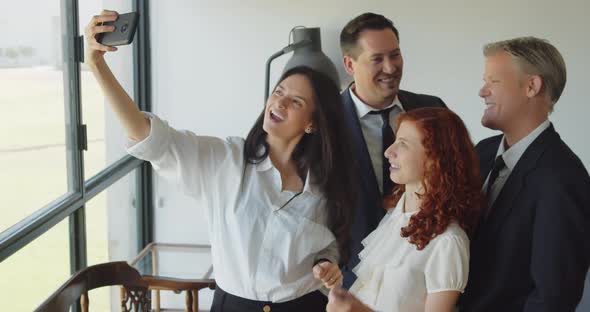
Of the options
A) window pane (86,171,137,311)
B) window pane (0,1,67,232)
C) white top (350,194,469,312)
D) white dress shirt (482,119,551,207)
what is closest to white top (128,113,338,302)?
white top (350,194,469,312)

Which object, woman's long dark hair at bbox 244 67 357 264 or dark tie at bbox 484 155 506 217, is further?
woman's long dark hair at bbox 244 67 357 264

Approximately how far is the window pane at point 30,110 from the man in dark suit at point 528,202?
161 centimetres

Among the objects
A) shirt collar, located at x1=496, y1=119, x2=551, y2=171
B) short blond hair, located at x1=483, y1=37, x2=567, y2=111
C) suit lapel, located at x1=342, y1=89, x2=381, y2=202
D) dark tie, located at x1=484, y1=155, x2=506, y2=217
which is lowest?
suit lapel, located at x1=342, y1=89, x2=381, y2=202

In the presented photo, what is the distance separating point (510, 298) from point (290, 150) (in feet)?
2.39

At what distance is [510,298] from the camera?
5.30 feet

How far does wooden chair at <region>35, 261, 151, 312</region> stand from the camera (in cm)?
198

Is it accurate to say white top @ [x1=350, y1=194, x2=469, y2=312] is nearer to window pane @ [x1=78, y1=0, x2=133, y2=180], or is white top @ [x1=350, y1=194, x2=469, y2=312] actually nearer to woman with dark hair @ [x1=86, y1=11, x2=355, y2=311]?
woman with dark hair @ [x1=86, y1=11, x2=355, y2=311]

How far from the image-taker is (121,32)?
1660 millimetres

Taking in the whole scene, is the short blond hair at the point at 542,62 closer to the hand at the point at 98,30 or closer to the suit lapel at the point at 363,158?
the suit lapel at the point at 363,158

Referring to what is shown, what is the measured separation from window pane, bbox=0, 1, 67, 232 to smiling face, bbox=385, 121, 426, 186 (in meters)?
1.41

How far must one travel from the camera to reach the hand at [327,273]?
176 centimetres

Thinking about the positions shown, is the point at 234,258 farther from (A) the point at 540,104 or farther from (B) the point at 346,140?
(A) the point at 540,104

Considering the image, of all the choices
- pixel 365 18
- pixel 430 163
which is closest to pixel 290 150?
pixel 430 163

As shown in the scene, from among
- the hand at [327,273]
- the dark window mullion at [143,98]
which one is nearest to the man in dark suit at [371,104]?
the hand at [327,273]
